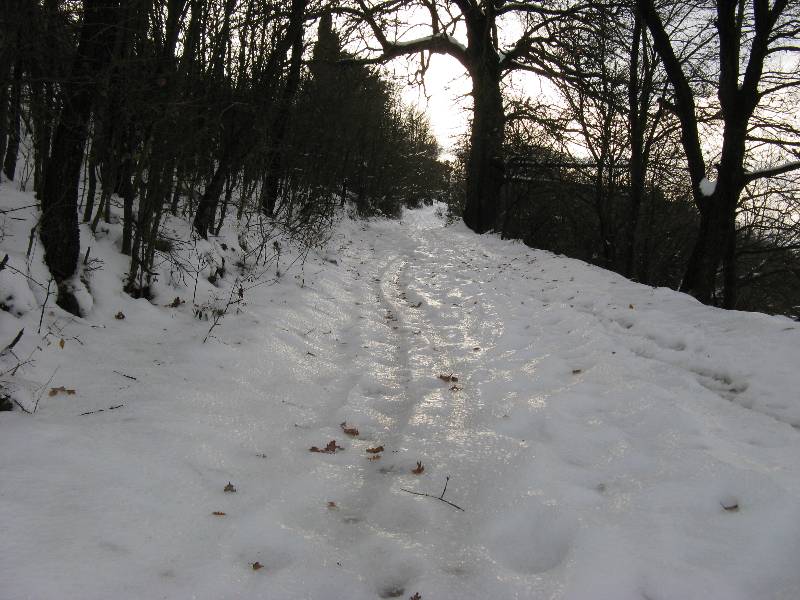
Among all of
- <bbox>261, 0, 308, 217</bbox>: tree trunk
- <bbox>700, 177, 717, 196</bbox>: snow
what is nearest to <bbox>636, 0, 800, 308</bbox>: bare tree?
<bbox>700, 177, 717, 196</bbox>: snow

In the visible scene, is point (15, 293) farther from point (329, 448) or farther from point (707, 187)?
point (707, 187)

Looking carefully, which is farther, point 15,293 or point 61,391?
point 15,293

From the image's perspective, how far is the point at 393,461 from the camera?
2.69 meters

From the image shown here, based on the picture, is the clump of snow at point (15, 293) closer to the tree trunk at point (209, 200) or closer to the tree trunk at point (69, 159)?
the tree trunk at point (69, 159)

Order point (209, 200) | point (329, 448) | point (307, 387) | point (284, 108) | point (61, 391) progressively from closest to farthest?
point (61, 391)
point (329, 448)
point (307, 387)
point (209, 200)
point (284, 108)

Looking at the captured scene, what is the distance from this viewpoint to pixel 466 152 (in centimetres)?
1897

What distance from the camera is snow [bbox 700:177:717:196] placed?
6.70 metres

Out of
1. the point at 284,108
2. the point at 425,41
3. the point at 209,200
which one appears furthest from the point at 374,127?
the point at 209,200

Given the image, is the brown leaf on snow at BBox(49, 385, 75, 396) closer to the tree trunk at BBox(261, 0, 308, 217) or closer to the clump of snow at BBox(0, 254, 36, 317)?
the clump of snow at BBox(0, 254, 36, 317)

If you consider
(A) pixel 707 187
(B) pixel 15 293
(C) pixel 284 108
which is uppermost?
(C) pixel 284 108

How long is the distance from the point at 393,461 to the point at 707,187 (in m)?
6.58

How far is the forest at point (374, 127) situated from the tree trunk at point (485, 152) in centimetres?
7

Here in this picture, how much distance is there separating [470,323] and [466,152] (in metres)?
14.9

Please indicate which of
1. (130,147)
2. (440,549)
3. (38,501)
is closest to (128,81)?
(130,147)
